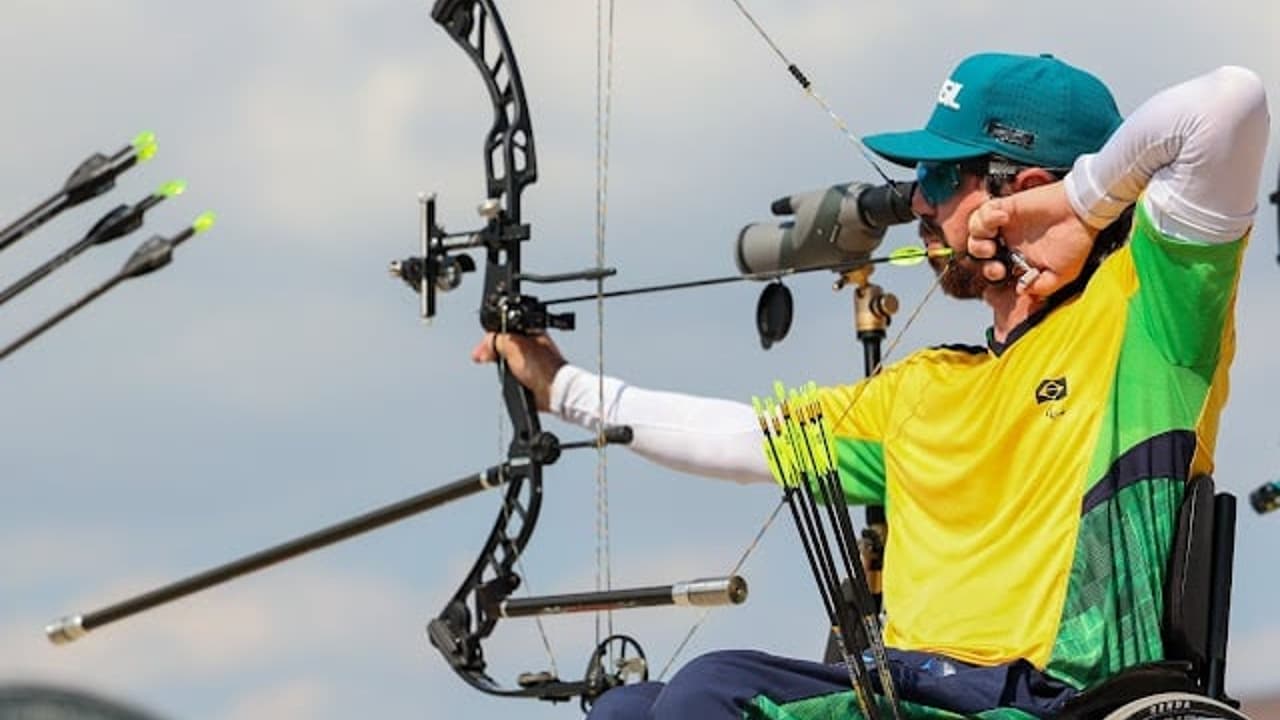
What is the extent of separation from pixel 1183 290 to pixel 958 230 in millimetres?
473

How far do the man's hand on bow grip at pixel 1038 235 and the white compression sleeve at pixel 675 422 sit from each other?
706 mm

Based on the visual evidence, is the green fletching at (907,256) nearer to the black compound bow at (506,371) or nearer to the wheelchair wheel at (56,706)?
the black compound bow at (506,371)

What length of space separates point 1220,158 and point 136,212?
1.67 metres

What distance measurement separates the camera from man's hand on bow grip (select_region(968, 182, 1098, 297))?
3.72m

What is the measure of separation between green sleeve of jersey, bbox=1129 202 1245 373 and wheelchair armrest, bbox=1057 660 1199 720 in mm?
533

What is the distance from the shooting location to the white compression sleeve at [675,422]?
4.29 meters

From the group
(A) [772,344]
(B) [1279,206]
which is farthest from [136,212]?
(B) [1279,206]

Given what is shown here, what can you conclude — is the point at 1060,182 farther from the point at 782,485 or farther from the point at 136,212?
the point at 136,212

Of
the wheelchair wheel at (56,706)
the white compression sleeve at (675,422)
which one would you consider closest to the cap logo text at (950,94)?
the white compression sleeve at (675,422)

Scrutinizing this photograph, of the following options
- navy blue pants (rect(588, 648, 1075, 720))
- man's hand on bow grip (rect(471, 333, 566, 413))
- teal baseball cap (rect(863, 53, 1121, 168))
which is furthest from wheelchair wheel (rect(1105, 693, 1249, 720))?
man's hand on bow grip (rect(471, 333, 566, 413))

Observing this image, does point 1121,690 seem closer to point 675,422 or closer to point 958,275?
point 958,275

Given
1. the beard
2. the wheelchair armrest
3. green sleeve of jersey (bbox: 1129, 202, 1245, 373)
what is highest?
the beard

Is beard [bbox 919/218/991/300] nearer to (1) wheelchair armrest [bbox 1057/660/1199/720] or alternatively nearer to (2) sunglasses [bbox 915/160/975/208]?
(2) sunglasses [bbox 915/160/975/208]

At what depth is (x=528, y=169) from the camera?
502cm
